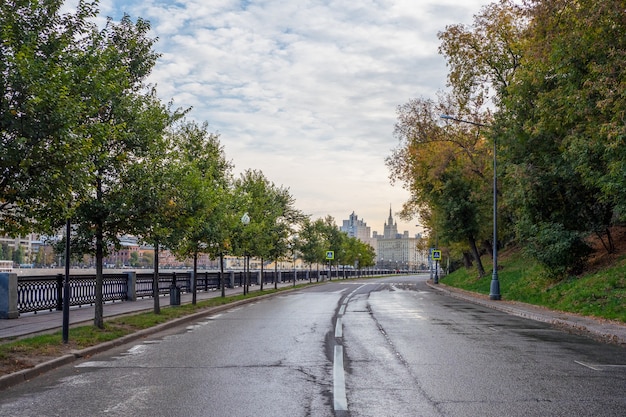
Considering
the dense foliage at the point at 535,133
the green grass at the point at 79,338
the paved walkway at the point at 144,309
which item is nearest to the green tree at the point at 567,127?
the dense foliage at the point at 535,133

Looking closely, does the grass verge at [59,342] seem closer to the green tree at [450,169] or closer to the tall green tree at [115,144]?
the tall green tree at [115,144]

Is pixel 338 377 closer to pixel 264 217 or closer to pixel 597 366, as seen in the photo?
pixel 597 366

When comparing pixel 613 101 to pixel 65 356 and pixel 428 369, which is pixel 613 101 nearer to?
pixel 428 369

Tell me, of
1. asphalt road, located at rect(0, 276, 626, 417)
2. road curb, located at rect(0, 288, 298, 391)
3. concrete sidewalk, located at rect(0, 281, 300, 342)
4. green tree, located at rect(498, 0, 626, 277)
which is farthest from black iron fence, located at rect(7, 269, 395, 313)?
green tree, located at rect(498, 0, 626, 277)

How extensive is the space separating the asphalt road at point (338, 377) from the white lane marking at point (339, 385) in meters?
0.02

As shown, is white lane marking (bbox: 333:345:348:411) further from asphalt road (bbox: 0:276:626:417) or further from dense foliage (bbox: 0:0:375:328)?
dense foliage (bbox: 0:0:375:328)

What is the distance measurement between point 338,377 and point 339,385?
57cm

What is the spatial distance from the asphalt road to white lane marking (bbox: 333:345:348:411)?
0.05ft

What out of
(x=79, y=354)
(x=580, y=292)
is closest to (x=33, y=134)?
(x=79, y=354)

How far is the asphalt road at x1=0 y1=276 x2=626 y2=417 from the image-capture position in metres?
6.57

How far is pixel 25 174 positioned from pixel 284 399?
4.87 m

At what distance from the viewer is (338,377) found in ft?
27.2

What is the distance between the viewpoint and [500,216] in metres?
39.8

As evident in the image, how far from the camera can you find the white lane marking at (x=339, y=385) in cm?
659
